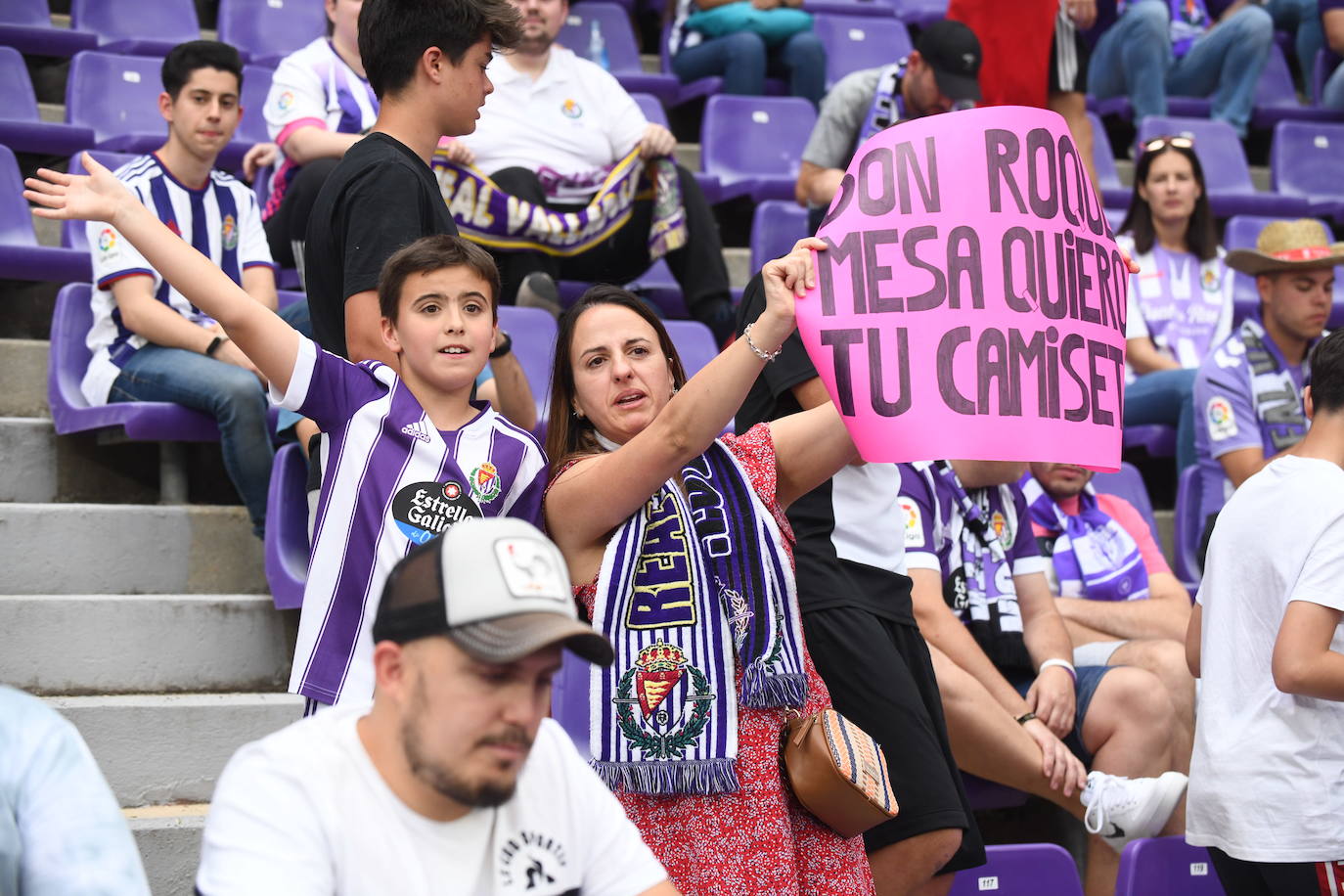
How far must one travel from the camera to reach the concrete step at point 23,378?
4449mm

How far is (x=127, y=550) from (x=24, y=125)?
2154mm

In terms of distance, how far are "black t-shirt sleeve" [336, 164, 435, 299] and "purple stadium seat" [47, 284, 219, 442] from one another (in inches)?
62.4

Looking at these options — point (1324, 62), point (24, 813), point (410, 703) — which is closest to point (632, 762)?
point (410, 703)

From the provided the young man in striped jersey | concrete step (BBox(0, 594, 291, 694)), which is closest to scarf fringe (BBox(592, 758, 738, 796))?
concrete step (BBox(0, 594, 291, 694))

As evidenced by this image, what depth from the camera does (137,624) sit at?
11.8ft

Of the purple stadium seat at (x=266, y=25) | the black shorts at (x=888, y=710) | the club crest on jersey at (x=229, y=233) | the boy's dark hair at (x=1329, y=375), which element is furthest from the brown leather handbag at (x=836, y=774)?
the purple stadium seat at (x=266, y=25)

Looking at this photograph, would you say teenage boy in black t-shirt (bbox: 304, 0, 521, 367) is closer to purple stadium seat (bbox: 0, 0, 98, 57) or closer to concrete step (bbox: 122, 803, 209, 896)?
concrete step (bbox: 122, 803, 209, 896)

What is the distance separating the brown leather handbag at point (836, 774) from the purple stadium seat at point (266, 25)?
15.4 ft

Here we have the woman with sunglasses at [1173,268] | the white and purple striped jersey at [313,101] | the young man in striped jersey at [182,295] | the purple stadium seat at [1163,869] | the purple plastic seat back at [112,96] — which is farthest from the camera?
the woman with sunglasses at [1173,268]

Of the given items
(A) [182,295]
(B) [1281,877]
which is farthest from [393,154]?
(B) [1281,877]

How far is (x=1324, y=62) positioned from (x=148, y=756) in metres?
7.22

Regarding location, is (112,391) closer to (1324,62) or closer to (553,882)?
(553,882)

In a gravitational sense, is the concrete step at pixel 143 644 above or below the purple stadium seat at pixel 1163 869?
above

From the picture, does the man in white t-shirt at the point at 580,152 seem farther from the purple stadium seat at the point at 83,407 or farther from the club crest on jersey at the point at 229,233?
the purple stadium seat at the point at 83,407
